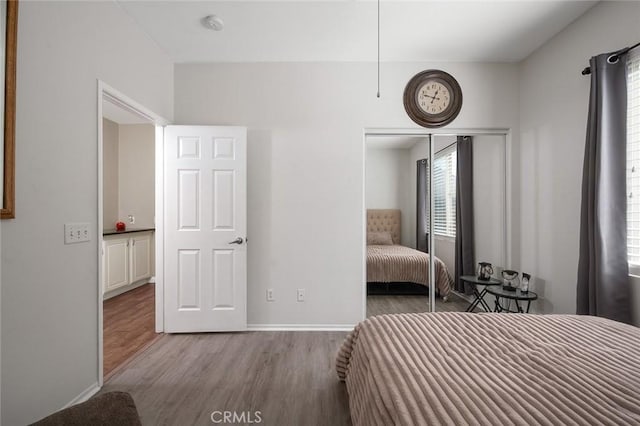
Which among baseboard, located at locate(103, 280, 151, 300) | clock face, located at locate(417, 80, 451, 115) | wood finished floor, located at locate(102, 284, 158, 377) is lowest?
wood finished floor, located at locate(102, 284, 158, 377)

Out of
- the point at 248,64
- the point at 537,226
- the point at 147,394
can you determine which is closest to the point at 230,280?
the point at 147,394

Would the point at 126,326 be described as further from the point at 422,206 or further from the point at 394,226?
the point at 422,206

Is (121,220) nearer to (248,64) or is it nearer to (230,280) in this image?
(230,280)

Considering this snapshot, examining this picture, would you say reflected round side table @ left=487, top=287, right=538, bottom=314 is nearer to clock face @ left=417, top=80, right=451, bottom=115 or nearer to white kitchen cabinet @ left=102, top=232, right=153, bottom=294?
clock face @ left=417, top=80, right=451, bottom=115

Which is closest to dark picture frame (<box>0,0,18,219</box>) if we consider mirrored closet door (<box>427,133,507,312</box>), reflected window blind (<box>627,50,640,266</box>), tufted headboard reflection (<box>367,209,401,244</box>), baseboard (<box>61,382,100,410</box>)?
baseboard (<box>61,382,100,410</box>)

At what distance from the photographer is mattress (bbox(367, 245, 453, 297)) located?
3.10m

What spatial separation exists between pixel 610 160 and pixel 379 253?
6.38 ft

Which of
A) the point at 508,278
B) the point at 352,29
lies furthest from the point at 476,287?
the point at 352,29

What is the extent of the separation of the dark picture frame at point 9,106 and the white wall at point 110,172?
13.1 ft

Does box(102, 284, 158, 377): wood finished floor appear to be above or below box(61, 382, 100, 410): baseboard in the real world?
below

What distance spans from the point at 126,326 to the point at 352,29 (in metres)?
3.75

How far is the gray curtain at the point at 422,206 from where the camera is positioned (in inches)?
123

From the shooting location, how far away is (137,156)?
5.07 meters

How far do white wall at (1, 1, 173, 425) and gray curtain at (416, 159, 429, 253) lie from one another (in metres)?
2.88
